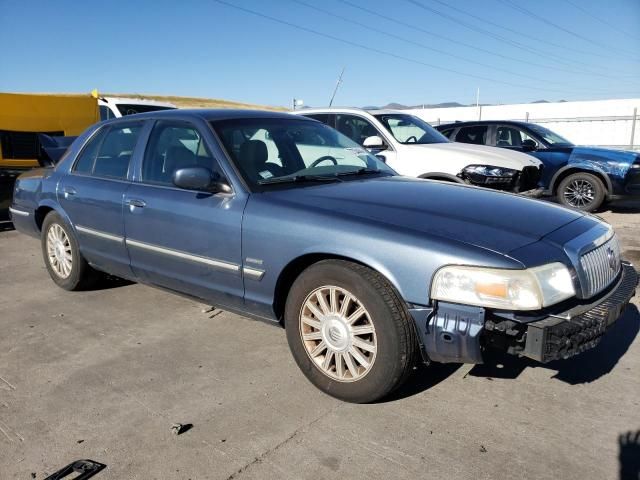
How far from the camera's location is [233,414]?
2.90m

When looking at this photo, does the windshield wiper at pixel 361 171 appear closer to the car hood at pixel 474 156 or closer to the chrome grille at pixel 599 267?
the chrome grille at pixel 599 267

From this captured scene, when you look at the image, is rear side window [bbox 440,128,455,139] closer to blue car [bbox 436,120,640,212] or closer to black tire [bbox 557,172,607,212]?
blue car [bbox 436,120,640,212]

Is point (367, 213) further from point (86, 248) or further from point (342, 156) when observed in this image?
point (86, 248)

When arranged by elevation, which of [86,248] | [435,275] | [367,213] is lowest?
[86,248]

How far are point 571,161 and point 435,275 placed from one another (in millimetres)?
7519

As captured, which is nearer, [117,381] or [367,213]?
[367,213]

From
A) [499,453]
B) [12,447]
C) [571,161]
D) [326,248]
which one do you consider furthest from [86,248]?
[571,161]

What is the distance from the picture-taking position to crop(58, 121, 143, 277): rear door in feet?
13.8

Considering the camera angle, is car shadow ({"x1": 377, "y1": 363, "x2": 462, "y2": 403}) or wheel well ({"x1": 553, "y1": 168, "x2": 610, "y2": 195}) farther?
wheel well ({"x1": 553, "y1": 168, "x2": 610, "y2": 195})

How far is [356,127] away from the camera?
7.64m

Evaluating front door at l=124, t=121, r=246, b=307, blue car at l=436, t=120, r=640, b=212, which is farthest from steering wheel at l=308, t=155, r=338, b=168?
blue car at l=436, t=120, r=640, b=212

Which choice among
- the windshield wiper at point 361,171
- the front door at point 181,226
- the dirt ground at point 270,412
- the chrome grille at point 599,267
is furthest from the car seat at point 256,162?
the chrome grille at point 599,267

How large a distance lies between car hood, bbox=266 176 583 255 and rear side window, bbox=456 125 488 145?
21.7 feet

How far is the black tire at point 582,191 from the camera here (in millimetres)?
8945
